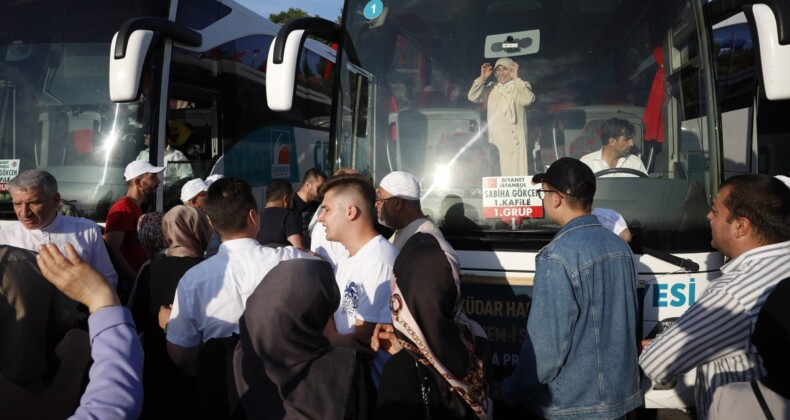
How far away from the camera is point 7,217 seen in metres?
6.75

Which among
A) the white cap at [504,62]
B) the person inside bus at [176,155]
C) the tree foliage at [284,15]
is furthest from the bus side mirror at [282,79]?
the tree foliage at [284,15]

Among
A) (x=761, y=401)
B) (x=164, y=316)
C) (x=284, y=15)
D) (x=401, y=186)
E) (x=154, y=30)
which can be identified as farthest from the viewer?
(x=284, y=15)

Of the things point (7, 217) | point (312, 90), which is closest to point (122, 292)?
point (7, 217)

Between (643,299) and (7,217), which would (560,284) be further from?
(7,217)

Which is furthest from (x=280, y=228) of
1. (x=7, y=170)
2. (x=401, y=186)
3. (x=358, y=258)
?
(x=7, y=170)

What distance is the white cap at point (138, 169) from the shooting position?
6180 mm

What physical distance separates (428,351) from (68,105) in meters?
6.03

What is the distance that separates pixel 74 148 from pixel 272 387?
5570mm

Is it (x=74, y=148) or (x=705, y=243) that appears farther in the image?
(x=74, y=148)

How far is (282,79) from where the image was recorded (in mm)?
4801

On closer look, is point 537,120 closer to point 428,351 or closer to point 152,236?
point 428,351

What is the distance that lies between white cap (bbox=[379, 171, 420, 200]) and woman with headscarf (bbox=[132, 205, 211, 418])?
113 centimetres

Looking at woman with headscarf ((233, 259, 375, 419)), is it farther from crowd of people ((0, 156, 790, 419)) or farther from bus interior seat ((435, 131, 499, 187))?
bus interior seat ((435, 131, 499, 187))

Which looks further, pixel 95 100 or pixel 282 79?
pixel 95 100
